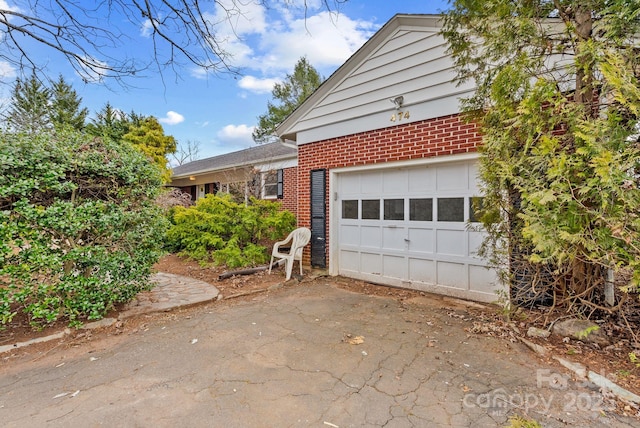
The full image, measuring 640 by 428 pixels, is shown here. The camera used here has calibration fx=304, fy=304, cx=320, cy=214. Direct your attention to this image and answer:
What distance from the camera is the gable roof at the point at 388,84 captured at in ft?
15.3

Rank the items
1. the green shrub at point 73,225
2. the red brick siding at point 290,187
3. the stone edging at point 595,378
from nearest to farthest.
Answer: the stone edging at point 595,378
the green shrub at point 73,225
the red brick siding at point 290,187

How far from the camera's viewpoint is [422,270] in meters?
5.07

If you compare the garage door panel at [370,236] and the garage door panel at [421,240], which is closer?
the garage door panel at [421,240]

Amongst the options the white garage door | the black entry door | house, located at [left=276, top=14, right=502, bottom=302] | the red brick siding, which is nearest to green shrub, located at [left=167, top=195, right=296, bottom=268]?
house, located at [left=276, top=14, right=502, bottom=302]

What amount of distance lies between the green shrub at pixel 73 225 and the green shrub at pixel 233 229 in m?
2.53

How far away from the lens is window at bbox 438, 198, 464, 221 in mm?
4629

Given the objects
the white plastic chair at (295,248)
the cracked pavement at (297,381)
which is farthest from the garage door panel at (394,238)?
the cracked pavement at (297,381)

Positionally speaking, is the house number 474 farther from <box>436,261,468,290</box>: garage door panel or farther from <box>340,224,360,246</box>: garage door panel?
<box>436,261,468,290</box>: garage door panel

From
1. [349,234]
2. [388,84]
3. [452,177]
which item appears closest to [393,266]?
[349,234]

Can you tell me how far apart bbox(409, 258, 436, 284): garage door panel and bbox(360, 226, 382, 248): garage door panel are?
721 mm

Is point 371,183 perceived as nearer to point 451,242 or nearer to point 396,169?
point 396,169

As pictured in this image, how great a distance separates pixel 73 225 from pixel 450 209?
4915 mm

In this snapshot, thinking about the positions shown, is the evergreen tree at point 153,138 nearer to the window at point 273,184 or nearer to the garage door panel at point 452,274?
the window at point 273,184

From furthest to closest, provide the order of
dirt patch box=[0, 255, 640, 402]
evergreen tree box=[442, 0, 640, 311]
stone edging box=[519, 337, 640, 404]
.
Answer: dirt patch box=[0, 255, 640, 402]
evergreen tree box=[442, 0, 640, 311]
stone edging box=[519, 337, 640, 404]
